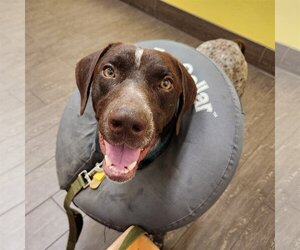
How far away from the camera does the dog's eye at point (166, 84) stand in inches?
42.4

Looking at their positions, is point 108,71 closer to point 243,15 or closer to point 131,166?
point 131,166

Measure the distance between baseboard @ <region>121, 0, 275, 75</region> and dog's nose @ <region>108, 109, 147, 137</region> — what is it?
2.10m

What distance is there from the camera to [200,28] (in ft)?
9.68

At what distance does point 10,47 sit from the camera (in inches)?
104

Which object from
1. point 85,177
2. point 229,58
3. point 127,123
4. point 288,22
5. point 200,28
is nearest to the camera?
point 127,123

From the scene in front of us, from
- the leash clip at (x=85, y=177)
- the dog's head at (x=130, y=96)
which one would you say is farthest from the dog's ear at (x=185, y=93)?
the leash clip at (x=85, y=177)

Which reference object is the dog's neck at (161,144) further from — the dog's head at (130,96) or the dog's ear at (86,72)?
the dog's ear at (86,72)

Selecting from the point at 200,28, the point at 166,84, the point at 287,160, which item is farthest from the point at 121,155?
the point at 200,28

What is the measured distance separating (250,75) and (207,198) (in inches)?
71.6

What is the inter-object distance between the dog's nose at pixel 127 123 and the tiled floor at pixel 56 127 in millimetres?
911

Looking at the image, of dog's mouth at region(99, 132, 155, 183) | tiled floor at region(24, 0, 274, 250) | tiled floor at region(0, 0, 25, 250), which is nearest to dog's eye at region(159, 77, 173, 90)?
dog's mouth at region(99, 132, 155, 183)

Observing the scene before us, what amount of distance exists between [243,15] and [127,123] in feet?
7.04

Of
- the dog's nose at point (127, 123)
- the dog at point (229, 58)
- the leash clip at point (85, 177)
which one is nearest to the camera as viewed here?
the dog's nose at point (127, 123)

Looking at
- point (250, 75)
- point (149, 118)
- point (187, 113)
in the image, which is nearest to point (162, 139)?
point (187, 113)
